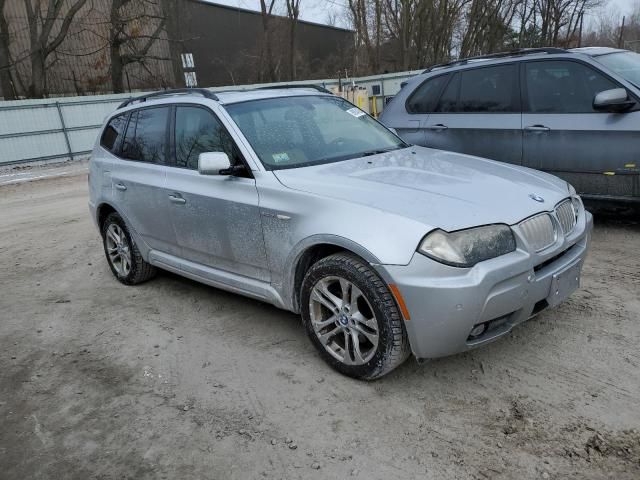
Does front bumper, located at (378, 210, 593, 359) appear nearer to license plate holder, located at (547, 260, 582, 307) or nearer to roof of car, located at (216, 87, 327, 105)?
license plate holder, located at (547, 260, 582, 307)

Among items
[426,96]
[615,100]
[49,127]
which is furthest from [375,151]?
[49,127]

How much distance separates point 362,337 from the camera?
3227mm

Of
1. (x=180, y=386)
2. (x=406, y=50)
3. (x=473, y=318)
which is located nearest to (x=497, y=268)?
(x=473, y=318)

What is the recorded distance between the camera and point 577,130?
5320 mm

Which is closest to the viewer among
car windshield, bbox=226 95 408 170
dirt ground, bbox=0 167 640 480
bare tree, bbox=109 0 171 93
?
dirt ground, bbox=0 167 640 480

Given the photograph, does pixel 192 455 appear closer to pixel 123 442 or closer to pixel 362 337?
pixel 123 442

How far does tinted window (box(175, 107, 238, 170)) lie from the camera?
399cm

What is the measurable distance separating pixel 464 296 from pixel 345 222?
765 millimetres

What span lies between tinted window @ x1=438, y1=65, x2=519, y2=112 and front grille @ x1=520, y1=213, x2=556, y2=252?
299 cm

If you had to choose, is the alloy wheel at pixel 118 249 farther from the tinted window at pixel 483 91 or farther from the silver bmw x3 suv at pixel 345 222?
the tinted window at pixel 483 91

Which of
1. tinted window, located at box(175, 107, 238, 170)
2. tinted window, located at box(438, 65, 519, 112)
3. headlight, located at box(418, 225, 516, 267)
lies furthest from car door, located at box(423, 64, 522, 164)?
headlight, located at box(418, 225, 516, 267)

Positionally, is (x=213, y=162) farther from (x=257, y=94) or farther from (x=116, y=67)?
(x=116, y=67)

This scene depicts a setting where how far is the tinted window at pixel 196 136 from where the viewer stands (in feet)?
13.1

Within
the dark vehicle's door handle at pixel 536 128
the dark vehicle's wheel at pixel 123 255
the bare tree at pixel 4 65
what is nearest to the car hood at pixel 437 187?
the dark vehicle's door handle at pixel 536 128
